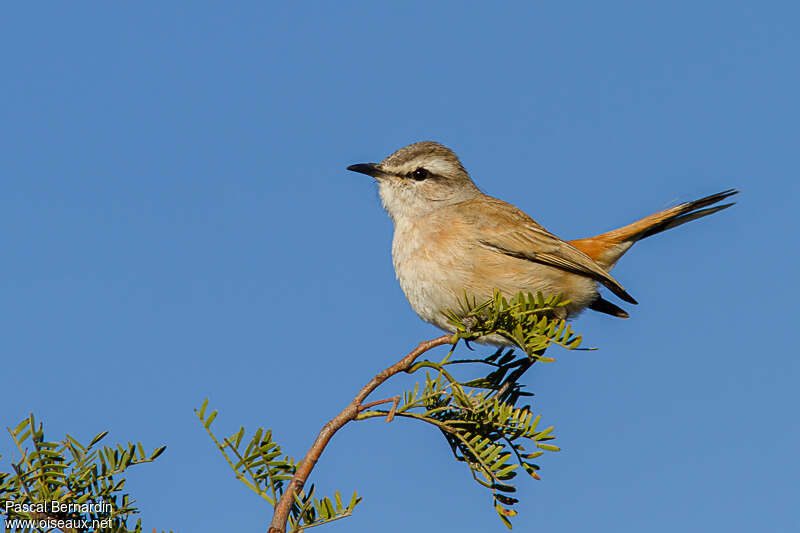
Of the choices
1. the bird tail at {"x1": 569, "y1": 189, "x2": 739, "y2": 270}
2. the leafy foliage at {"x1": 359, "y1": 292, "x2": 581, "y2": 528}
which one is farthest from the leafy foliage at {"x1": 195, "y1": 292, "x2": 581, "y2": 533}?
the bird tail at {"x1": 569, "y1": 189, "x2": 739, "y2": 270}

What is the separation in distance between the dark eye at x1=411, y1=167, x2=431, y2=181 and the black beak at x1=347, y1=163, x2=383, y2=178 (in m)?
0.34

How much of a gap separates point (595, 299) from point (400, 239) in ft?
5.99

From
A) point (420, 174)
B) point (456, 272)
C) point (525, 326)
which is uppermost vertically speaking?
point (420, 174)

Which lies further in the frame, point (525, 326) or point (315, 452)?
point (525, 326)

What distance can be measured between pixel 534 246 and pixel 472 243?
0.66m

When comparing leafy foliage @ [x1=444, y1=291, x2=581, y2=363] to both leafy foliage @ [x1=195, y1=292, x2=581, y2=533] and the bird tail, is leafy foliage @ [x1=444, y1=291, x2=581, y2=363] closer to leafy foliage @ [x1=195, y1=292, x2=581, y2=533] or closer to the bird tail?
leafy foliage @ [x1=195, y1=292, x2=581, y2=533]

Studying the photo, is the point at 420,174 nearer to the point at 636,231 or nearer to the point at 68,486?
the point at 636,231

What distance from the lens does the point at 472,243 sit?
20.3 ft

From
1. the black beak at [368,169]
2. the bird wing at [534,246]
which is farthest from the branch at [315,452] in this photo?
the black beak at [368,169]

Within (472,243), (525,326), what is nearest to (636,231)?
(472,243)

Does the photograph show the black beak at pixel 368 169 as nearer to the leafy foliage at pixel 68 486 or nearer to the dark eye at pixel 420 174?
the dark eye at pixel 420 174

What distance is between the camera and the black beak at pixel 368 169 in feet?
23.5

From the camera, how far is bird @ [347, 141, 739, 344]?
595cm

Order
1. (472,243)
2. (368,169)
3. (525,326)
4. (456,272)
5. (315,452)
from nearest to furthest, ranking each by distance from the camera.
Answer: (315,452) → (525,326) → (456,272) → (472,243) → (368,169)
